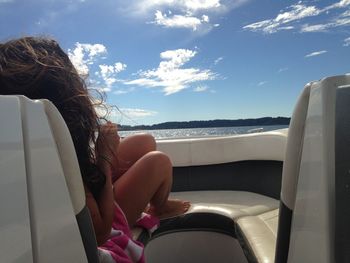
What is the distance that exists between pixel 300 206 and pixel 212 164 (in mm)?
2449

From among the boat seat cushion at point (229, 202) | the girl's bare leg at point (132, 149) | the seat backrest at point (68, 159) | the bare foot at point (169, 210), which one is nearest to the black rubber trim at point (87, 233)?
the seat backrest at point (68, 159)

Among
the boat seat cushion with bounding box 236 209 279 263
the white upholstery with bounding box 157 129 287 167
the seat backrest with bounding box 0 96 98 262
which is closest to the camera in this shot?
the seat backrest with bounding box 0 96 98 262

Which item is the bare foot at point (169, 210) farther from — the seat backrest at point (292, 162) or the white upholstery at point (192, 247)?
the seat backrest at point (292, 162)

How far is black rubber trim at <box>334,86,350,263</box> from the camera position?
67 centimetres

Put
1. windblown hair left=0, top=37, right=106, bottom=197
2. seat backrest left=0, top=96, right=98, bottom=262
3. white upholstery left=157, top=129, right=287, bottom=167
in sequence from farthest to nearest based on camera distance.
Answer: white upholstery left=157, top=129, right=287, bottom=167
windblown hair left=0, top=37, right=106, bottom=197
seat backrest left=0, top=96, right=98, bottom=262

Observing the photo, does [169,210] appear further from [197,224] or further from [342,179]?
[342,179]

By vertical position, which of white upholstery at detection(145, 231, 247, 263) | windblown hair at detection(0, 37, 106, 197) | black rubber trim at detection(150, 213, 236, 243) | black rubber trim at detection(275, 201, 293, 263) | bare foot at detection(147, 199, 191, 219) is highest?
windblown hair at detection(0, 37, 106, 197)

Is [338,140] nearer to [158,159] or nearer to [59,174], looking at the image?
[59,174]

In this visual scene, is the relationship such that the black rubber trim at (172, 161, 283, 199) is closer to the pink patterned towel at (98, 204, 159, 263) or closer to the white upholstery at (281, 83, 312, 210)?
the pink patterned towel at (98, 204, 159, 263)

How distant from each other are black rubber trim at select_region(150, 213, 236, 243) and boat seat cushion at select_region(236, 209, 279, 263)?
133 mm

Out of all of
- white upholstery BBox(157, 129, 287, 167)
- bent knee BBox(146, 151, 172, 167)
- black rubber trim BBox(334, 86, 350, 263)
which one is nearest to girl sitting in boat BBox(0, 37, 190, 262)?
bent knee BBox(146, 151, 172, 167)

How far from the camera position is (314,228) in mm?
787

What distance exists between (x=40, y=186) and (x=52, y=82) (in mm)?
504

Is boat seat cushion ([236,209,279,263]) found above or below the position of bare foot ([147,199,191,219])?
below
